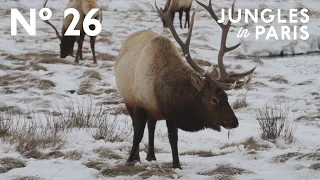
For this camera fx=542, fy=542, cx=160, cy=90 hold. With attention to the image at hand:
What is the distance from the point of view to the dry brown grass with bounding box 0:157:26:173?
4199 millimetres

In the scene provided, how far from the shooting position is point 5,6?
2055cm

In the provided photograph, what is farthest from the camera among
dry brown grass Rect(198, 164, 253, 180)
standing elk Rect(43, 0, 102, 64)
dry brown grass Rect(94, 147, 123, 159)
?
standing elk Rect(43, 0, 102, 64)

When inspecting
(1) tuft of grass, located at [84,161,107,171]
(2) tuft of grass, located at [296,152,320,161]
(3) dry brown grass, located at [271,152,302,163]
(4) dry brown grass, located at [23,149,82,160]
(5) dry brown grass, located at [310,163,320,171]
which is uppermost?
(5) dry brown grass, located at [310,163,320,171]

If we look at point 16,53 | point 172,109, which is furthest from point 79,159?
point 16,53

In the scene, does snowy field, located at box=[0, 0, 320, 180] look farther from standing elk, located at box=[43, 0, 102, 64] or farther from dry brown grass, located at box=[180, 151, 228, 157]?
standing elk, located at box=[43, 0, 102, 64]

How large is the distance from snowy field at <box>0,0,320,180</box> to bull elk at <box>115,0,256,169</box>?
1.18 feet

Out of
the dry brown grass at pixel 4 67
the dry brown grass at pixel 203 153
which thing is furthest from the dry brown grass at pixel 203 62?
the dry brown grass at pixel 203 153

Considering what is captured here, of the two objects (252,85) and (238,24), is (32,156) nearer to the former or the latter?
(252,85)

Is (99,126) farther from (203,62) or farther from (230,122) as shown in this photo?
(203,62)

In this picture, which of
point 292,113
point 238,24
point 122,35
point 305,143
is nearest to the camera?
point 305,143

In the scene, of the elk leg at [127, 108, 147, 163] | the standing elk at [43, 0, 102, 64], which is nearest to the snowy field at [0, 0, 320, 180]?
the elk leg at [127, 108, 147, 163]

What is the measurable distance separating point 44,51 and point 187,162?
8420 millimetres

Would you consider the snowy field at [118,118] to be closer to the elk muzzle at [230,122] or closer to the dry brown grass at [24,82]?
the dry brown grass at [24,82]

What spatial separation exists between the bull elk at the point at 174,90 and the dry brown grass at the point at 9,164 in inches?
35.7
